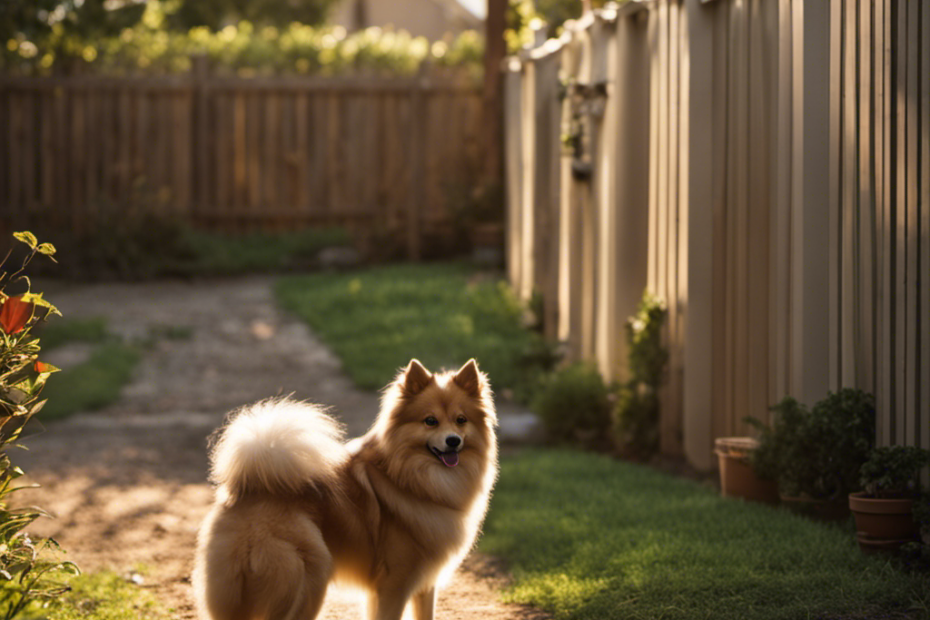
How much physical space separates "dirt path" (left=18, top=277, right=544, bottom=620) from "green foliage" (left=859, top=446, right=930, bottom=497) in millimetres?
1624

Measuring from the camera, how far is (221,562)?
11.4 ft

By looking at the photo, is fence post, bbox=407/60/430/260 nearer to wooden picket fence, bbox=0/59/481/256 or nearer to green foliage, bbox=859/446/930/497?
wooden picket fence, bbox=0/59/481/256

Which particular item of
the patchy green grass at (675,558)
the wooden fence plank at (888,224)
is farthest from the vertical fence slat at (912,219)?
the patchy green grass at (675,558)

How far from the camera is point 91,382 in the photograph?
9.85 m

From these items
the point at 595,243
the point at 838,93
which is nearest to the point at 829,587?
the point at 838,93

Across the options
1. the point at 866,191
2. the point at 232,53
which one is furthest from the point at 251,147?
the point at 866,191

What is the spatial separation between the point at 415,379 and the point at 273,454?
0.68 metres

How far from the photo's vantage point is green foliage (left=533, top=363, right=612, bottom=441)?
8023 millimetres

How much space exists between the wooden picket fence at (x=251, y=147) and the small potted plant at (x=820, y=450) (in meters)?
10.4

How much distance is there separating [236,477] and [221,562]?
0.33m

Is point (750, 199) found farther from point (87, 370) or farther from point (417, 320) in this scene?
point (87, 370)

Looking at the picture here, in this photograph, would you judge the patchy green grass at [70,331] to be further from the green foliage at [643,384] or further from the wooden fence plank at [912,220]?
the wooden fence plank at [912,220]

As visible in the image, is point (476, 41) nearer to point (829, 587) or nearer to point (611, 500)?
point (611, 500)

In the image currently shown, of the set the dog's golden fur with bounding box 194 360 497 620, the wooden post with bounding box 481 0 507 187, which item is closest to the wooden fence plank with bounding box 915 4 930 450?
the dog's golden fur with bounding box 194 360 497 620
